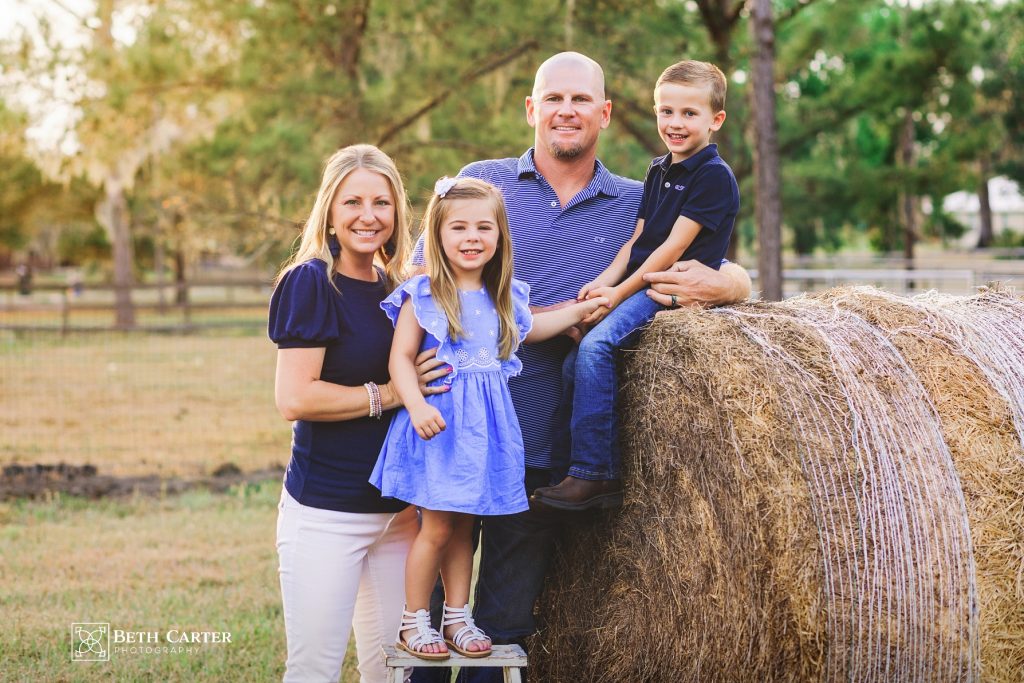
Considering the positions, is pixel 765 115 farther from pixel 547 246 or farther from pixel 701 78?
pixel 547 246

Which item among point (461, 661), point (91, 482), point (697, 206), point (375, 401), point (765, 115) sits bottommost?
point (91, 482)

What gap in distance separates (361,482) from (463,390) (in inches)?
17.6

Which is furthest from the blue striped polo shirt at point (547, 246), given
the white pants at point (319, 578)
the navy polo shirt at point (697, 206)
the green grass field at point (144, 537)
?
the green grass field at point (144, 537)

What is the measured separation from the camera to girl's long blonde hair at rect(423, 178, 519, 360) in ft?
11.7

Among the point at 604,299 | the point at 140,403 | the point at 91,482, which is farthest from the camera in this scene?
the point at 140,403

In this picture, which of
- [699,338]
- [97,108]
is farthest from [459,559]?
[97,108]

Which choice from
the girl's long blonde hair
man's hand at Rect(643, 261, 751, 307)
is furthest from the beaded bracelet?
man's hand at Rect(643, 261, 751, 307)

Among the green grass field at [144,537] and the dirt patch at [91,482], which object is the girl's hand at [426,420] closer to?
the green grass field at [144,537]

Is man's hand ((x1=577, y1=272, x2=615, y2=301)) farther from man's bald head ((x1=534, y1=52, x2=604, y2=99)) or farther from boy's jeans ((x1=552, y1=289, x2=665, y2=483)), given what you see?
man's bald head ((x1=534, y1=52, x2=604, y2=99))

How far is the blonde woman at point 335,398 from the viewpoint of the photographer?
3.42 m

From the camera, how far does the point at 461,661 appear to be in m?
3.48

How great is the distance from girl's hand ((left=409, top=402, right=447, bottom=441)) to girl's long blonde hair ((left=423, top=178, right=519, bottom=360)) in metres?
0.28

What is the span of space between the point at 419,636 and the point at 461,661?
162 millimetres

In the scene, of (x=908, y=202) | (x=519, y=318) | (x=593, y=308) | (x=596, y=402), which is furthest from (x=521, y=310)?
(x=908, y=202)
